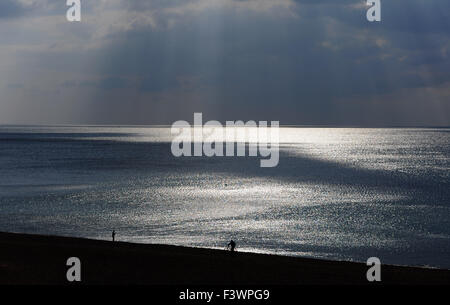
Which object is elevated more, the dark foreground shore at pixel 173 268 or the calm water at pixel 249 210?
the calm water at pixel 249 210

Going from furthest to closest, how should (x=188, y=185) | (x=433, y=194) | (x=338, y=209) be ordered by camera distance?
(x=188, y=185) → (x=433, y=194) → (x=338, y=209)

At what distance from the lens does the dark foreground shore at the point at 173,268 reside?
26047mm

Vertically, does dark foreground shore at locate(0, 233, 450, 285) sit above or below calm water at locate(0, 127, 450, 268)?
below

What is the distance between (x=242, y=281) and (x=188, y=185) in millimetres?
68112

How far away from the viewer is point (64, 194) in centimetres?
7694

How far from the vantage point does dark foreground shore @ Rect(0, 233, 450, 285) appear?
26.0m

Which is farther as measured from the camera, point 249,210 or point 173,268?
point 249,210

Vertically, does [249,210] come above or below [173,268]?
above

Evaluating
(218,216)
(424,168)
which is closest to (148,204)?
(218,216)

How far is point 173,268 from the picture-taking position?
28.6 metres

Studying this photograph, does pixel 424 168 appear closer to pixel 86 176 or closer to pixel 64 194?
pixel 86 176

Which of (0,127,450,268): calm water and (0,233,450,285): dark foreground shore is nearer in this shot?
(0,233,450,285): dark foreground shore

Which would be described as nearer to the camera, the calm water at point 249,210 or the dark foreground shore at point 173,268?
the dark foreground shore at point 173,268

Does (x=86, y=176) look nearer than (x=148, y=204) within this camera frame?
No
